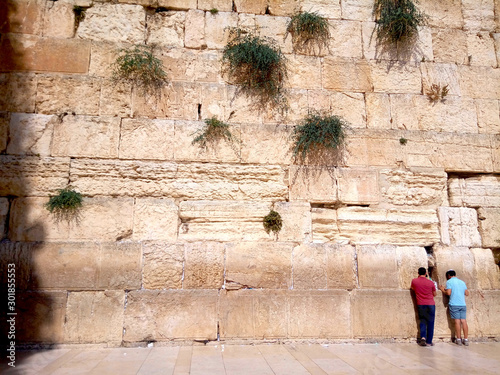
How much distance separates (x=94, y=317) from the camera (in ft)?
16.7

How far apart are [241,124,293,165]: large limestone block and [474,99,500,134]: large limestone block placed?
3.45 metres

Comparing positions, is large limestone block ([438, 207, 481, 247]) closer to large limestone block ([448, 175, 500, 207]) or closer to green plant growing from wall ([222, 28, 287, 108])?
large limestone block ([448, 175, 500, 207])

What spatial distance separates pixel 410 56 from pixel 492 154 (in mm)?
2221

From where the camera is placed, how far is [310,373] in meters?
4.02

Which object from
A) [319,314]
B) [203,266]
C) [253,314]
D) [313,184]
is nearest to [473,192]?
[313,184]

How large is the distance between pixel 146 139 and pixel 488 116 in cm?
590

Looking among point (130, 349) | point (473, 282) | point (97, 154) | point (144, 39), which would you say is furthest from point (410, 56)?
point (130, 349)

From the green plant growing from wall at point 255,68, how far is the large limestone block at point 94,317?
12.3 ft

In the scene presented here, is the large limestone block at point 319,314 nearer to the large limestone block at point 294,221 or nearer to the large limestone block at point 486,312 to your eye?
the large limestone block at point 294,221

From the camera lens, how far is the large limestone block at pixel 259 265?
5.45 metres

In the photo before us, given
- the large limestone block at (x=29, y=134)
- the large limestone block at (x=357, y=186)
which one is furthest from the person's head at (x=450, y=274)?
the large limestone block at (x=29, y=134)

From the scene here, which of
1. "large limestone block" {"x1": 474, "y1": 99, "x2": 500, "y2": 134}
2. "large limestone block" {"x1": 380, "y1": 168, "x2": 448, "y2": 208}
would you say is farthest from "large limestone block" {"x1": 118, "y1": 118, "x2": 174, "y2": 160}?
"large limestone block" {"x1": 474, "y1": 99, "x2": 500, "y2": 134}

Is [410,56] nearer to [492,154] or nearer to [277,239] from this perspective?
[492,154]

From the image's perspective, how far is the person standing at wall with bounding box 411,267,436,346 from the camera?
5.36 meters
